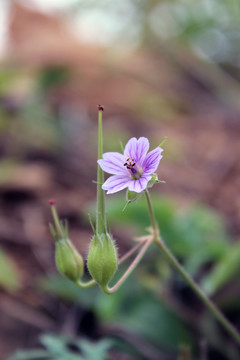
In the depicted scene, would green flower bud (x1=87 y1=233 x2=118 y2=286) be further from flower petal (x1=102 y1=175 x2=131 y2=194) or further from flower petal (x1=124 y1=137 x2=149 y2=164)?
flower petal (x1=124 y1=137 x2=149 y2=164)

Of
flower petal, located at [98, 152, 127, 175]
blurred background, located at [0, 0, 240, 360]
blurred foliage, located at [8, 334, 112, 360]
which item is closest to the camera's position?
flower petal, located at [98, 152, 127, 175]

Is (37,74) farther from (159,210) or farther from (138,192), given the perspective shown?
(138,192)

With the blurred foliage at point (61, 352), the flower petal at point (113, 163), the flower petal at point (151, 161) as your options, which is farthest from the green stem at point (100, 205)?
the blurred foliage at point (61, 352)

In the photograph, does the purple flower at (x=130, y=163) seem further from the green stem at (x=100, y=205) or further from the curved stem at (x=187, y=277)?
the curved stem at (x=187, y=277)

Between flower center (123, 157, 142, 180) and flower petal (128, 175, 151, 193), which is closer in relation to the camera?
flower petal (128, 175, 151, 193)

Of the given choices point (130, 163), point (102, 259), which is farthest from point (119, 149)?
point (102, 259)

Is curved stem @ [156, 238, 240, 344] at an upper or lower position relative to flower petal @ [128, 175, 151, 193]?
lower

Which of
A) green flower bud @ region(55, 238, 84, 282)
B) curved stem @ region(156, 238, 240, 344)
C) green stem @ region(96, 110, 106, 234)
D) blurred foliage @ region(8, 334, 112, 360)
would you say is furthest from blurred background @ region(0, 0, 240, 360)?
green stem @ region(96, 110, 106, 234)
